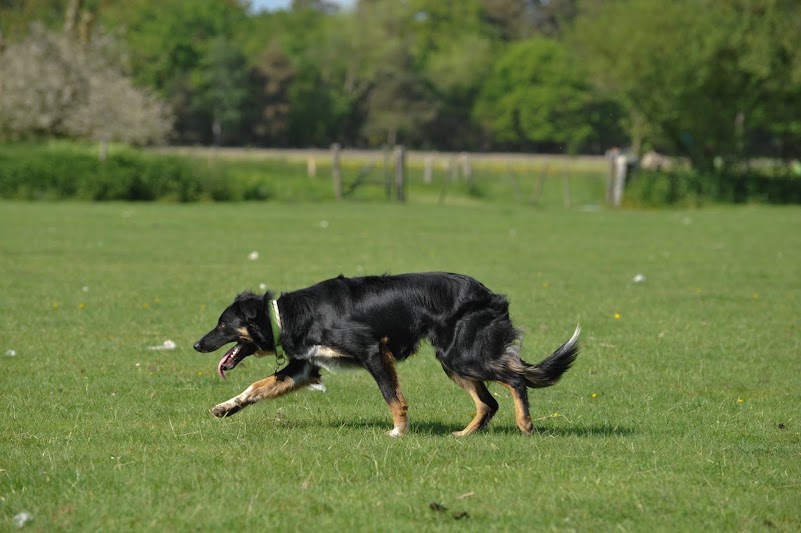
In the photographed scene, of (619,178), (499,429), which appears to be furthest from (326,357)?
(619,178)

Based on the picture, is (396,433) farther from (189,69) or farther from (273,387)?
(189,69)

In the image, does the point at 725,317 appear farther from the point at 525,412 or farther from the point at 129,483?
the point at 129,483

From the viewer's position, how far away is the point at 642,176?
42.8m

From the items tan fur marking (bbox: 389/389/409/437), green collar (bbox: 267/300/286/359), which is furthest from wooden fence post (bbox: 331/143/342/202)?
tan fur marking (bbox: 389/389/409/437)

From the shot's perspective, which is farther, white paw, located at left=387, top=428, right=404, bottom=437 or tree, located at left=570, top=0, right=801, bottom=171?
tree, located at left=570, top=0, right=801, bottom=171

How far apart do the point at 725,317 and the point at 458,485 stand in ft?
26.9

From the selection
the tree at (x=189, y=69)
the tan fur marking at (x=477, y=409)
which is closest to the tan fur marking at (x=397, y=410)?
the tan fur marking at (x=477, y=409)

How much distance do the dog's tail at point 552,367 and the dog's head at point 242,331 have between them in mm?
1890

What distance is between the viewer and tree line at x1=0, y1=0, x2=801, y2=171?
1741 inches

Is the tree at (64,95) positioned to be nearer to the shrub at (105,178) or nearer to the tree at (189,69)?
the shrub at (105,178)

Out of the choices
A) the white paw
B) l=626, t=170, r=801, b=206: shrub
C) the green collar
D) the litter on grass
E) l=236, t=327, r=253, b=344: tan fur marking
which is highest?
the green collar

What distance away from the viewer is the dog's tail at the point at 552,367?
7531mm

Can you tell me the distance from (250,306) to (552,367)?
2221 mm

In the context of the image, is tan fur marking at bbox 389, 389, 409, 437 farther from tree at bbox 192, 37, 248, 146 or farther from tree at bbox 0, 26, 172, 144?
tree at bbox 192, 37, 248, 146
